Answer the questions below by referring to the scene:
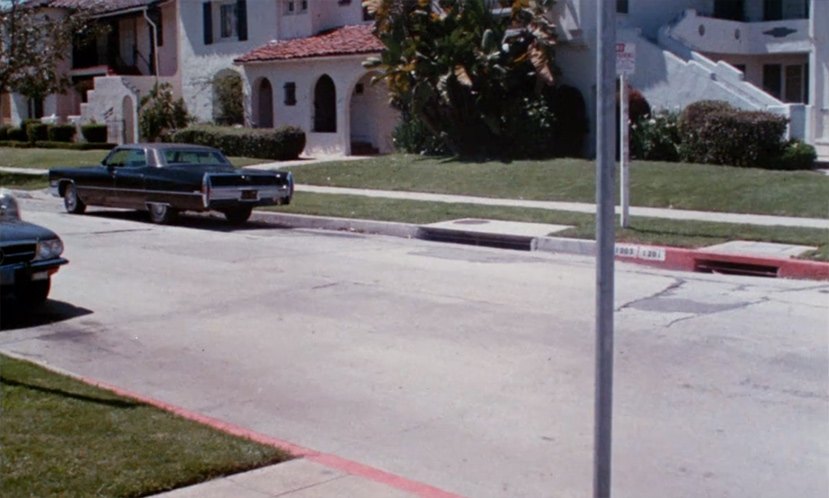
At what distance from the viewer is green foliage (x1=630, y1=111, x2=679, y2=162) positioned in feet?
80.8

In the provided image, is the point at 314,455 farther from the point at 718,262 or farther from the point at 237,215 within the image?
the point at 237,215

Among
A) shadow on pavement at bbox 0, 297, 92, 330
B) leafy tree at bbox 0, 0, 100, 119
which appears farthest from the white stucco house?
shadow on pavement at bbox 0, 297, 92, 330

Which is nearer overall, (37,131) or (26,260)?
(26,260)

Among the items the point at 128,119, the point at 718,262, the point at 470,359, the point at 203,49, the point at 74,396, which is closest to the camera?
the point at 74,396

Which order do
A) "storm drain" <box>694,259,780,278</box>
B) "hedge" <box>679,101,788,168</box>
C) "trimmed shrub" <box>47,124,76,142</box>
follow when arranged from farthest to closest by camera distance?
"trimmed shrub" <box>47,124,76,142</box>
"hedge" <box>679,101,788,168</box>
"storm drain" <box>694,259,780,278</box>

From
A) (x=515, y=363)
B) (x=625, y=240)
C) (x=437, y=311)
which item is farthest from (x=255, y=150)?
(x=515, y=363)

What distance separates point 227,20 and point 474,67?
15.3m

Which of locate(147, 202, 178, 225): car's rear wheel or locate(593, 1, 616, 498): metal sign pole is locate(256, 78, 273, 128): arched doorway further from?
locate(593, 1, 616, 498): metal sign pole

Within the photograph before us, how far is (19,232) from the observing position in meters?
10.8

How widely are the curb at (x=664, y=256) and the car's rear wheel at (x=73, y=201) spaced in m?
6.03

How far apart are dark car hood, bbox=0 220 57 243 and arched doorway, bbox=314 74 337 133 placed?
2462 centimetres

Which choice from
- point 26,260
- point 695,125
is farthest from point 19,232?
point 695,125

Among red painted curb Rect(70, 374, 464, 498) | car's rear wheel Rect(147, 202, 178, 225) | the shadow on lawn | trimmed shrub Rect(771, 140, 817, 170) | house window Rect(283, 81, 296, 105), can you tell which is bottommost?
red painted curb Rect(70, 374, 464, 498)

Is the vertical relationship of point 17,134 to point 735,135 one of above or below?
above
